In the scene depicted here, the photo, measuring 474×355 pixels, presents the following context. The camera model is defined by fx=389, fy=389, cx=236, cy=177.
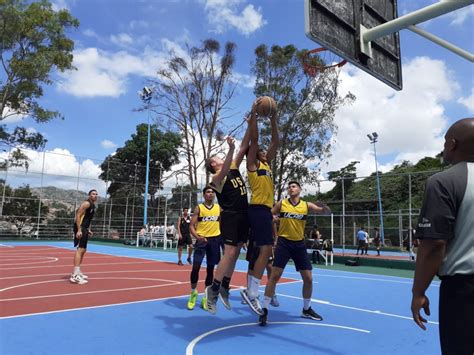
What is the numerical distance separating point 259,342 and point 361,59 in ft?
12.3

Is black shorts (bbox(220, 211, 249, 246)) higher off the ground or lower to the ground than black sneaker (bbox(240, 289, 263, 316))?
higher

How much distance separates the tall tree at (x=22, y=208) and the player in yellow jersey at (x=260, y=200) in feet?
75.8

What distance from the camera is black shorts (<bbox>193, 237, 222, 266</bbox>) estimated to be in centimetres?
694

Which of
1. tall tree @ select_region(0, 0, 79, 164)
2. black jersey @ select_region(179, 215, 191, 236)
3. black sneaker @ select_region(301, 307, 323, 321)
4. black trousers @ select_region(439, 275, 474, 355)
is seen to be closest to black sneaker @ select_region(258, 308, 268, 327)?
black sneaker @ select_region(301, 307, 323, 321)

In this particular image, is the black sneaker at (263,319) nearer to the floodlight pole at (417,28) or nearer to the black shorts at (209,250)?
the black shorts at (209,250)

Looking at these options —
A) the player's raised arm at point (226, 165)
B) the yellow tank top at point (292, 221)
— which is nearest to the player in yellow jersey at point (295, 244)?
the yellow tank top at point (292, 221)

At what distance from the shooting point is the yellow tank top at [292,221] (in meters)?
6.07

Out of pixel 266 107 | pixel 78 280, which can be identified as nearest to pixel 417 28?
pixel 266 107

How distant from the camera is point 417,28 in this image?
4926 mm

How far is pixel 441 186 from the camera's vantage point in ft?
6.89

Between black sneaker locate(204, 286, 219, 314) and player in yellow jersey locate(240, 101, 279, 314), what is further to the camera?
player in yellow jersey locate(240, 101, 279, 314)

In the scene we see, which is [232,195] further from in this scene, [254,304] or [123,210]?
[123,210]

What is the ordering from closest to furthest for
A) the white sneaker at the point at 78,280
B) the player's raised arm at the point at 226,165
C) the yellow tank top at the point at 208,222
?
the player's raised arm at the point at 226,165 → the yellow tank top at the point at 208,222 → the white sneaker at the point at 78,280

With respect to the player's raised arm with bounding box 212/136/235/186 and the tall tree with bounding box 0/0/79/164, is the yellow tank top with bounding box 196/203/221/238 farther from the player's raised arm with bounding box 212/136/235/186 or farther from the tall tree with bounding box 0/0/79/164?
the tall tree with bounding box 0/0/79/164
